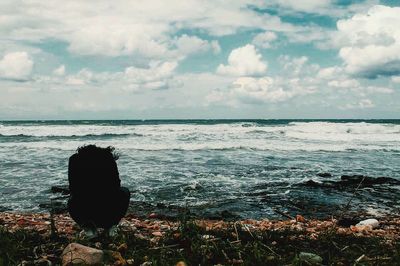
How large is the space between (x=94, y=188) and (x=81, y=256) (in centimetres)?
128

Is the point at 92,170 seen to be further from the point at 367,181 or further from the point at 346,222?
the point at 367,181

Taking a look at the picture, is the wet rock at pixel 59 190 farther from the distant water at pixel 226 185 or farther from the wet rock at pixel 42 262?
the wet rock at pixel 42 262

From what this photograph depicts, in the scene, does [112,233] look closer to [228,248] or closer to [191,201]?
[228,248]

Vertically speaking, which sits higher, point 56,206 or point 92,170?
point 92,170

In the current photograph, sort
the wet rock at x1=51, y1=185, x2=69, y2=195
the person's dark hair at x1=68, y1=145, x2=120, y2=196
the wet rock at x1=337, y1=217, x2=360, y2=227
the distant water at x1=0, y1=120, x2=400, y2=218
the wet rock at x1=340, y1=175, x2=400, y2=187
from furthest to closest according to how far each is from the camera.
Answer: the wet rock at x1=340, y1=175, x2=400, y2=187 → the wet rock at x1=51, y1=185, x2=69, y2=195 → the distant water at x1=0, y1=120, x2=400, y2=218 → the wet rock at x1=337, y1=217, x2=360, y2=227 → the person's dark hair at x1=68, y1=145, x2=120, y2=196

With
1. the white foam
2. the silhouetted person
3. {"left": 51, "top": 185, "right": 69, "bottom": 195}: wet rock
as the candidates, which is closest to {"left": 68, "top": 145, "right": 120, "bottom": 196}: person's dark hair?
the silhouetted person

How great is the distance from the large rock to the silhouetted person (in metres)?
1.00

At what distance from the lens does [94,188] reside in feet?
17.3

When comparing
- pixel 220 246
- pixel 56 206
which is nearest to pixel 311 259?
pixel 220 246

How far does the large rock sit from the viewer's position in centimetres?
407

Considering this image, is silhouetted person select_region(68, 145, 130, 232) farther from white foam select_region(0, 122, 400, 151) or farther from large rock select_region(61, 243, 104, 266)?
white foam select_region(0, 122, 400, 151)

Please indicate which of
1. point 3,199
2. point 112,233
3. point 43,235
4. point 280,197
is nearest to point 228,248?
point 112,233

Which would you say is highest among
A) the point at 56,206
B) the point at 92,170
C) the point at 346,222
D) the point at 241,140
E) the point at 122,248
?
the point at 92,170

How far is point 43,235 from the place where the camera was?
18.6 ft
